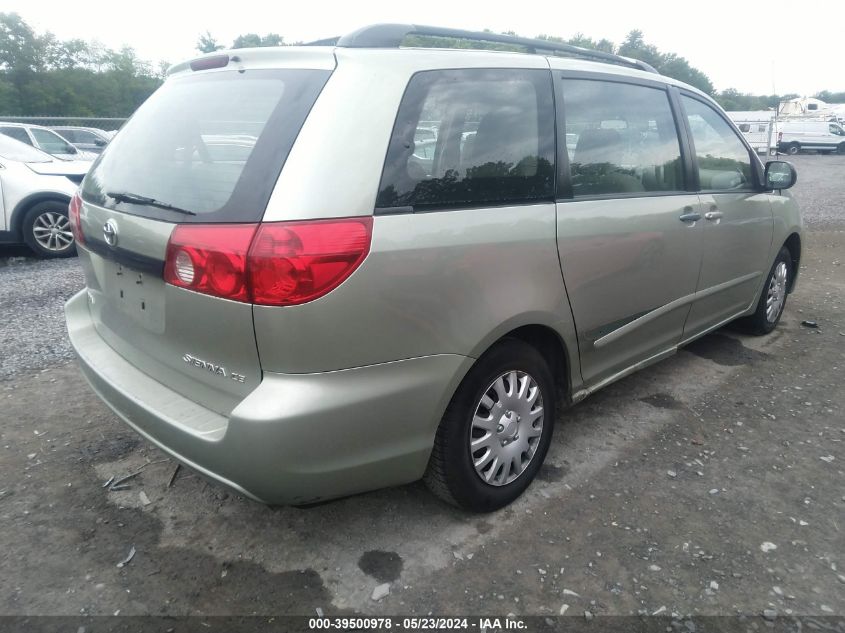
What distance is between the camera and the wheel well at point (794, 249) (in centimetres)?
462

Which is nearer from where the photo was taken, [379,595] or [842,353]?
[379,595]

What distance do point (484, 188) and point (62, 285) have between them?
515 cm

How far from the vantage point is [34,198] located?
6.84m

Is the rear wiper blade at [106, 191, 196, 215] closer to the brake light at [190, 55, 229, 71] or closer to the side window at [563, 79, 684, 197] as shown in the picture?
the brake light at [190, 55, 229, 71]

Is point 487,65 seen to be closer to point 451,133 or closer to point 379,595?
point 451,133

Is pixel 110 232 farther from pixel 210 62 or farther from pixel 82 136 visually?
pixel 82 136

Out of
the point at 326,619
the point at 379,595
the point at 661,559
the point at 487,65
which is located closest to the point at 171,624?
the point at 326,619

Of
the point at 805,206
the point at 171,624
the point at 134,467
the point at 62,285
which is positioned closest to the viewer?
the point at 171,624

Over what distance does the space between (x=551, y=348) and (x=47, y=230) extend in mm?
6582

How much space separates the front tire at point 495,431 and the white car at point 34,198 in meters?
6.48

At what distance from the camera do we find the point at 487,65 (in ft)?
7.72

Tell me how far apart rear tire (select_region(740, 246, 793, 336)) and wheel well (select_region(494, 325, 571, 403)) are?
95.6 inches

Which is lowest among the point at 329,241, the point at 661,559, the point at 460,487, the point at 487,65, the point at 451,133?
the point at 661,559

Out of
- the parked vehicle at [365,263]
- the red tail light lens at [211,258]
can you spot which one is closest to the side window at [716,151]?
the parked vehicle at [365,263]
